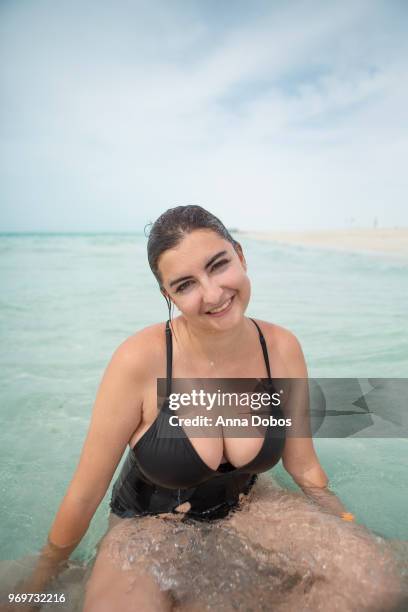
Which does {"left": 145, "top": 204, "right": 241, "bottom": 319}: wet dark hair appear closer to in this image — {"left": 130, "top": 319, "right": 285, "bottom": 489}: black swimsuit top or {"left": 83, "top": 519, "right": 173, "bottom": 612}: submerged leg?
{"left": 130, "top": 319, "right": 285, "bottom": 489}: black swimsuit top

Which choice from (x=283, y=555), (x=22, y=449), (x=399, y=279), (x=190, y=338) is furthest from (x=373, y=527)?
(x=399, y=279)

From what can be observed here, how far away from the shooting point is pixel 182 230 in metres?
1.85

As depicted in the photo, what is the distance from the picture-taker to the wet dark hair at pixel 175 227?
1855 mm

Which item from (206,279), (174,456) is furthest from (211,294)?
(174,456)

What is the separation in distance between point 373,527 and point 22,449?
2583 millimetres

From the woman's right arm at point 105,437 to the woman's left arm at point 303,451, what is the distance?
75cm

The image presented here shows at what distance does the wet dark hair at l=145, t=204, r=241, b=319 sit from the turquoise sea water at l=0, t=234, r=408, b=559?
1.56 metres

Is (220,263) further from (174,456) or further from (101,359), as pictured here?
(101,359)

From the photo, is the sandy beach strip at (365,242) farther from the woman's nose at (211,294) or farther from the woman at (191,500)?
the woman's nose at (211,294)

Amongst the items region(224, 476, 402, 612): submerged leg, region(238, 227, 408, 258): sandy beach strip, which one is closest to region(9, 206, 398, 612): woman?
region(224, 476, 402, 612): submerged leg

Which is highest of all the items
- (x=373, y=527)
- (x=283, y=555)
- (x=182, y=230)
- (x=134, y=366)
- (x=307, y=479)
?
(x=182, y=230)

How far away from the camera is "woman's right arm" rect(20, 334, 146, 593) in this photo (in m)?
1.85

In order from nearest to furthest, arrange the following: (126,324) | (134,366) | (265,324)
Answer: (134,366)
(265,324)
(126,324)

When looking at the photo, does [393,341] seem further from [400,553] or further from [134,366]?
[134,366]
